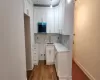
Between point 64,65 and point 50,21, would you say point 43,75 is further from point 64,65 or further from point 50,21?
point 50,21

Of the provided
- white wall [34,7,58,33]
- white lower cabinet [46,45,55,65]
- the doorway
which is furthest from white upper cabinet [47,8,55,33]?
the doorway

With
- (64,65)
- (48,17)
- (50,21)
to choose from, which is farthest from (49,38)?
(64,65)

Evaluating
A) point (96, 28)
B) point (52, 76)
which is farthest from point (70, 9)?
point (52, 76)

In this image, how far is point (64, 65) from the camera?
9.98 ft

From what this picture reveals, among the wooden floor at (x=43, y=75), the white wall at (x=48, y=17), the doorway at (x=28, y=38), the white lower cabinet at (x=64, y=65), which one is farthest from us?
the white wall at (x=48, y=17)


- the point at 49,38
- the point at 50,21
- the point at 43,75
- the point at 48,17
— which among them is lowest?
the point at 43,75

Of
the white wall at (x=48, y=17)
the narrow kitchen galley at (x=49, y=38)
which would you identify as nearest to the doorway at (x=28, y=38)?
the narrow kitchen galley at (x=49, y=38)

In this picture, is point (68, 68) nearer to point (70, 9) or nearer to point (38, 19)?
point (70, 9)

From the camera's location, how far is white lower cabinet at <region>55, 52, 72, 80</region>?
9.84ft

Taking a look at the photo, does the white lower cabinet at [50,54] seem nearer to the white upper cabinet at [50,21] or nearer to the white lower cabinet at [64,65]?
the white upper cabinet at [50,21]

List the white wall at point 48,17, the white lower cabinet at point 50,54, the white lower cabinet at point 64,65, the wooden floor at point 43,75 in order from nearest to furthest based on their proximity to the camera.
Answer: the white lower cabinet at point 64,65 < the wooden floor at point 43,75 < the white lower cabinet at point 50,54 < the white wall at point 48,17

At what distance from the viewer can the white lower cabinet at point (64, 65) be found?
2998 millimetres

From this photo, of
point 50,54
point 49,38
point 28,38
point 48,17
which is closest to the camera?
point 28,38

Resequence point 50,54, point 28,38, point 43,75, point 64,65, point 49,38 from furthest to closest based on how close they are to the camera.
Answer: point 49,38 < point 50,54 < point 28,38 < point 43,75 < point 64,65
